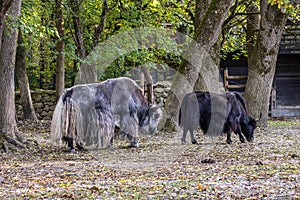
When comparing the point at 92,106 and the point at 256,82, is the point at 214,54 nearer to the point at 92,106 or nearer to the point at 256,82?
the point at 256,82

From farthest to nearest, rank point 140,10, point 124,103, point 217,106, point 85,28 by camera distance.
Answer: point 85,28, point 140,10, point 217,106, point 124,103

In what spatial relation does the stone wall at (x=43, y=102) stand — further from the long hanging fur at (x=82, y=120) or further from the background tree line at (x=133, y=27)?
the long hanging fur at (x=82, y=120)

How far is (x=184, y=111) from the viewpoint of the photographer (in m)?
12.4

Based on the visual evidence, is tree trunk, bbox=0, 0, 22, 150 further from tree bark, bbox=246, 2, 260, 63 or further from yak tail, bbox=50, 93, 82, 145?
tree bark, bbox=246, 2, 260, 63

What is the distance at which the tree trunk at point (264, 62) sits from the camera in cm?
1705

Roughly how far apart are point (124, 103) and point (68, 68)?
1637 cm

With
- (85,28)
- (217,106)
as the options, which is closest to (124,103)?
(217,106)

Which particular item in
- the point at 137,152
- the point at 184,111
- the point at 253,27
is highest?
the point at 253,27

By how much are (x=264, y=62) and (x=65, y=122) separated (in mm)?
8420

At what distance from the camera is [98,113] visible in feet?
37.3

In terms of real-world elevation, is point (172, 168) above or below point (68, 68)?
below

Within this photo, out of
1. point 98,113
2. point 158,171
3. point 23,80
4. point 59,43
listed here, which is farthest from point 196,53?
point 23,80

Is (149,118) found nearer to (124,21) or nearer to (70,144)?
(70,144)

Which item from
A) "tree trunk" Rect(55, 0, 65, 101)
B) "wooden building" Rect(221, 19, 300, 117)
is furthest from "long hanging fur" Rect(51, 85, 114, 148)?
"wooden building" Rect(221, 19, 300, 117)
